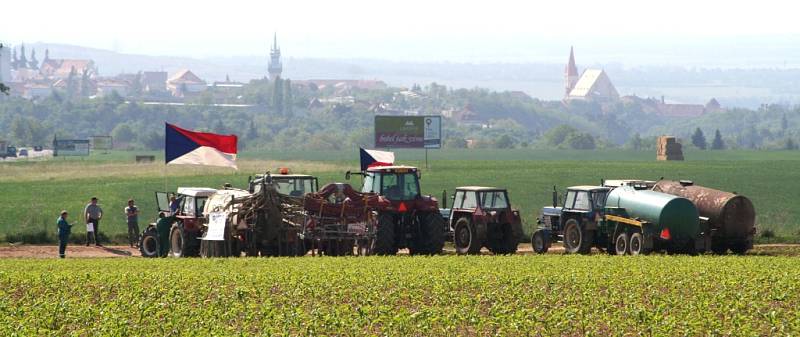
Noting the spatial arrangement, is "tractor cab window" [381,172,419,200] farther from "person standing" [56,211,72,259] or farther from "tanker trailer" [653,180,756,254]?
"person standing" [56,211,72,259]

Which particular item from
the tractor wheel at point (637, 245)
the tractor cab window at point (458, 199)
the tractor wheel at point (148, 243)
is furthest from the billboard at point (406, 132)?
the tractor wheel at point (637, 245)

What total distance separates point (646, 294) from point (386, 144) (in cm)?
5986

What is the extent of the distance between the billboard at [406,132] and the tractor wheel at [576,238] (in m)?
43.0

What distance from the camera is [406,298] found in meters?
26.2

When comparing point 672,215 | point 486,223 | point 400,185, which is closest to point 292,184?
point 400,185

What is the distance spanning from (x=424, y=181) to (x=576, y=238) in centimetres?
4040

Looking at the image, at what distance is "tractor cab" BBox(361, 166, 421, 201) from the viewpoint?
41.1m

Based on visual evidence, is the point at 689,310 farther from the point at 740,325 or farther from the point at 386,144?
the point at 386,144

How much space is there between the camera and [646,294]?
87.0 ft

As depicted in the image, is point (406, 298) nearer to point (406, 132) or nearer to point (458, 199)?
point (458, 199)

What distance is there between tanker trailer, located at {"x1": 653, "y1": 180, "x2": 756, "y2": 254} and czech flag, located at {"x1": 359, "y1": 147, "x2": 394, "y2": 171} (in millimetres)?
11355

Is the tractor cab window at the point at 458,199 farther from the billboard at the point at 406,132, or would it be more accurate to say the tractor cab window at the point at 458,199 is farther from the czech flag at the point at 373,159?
the billboard at the point at 406,132

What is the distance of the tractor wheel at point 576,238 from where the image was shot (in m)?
41.8

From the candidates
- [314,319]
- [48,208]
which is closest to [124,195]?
[48,208]
